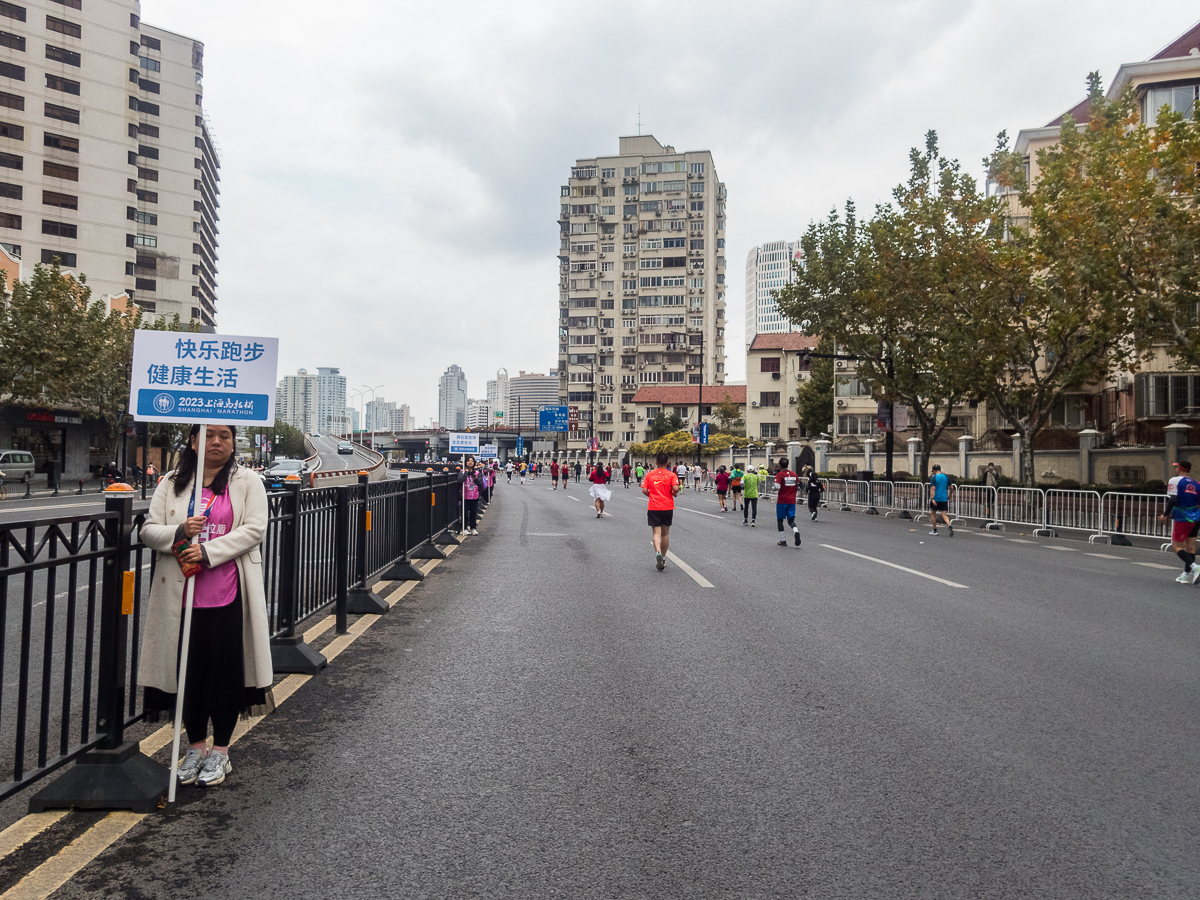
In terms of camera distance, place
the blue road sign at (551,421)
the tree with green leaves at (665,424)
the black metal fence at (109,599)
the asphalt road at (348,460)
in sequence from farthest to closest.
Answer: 1. the tree with green leaves at (665,424)
2. the blue road sign at (551,421)
3. the asphalt road at (348,460)
4. the black metal fence at (109,599)

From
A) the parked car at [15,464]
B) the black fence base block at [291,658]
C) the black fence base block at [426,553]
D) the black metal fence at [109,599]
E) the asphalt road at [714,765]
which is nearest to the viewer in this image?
the asphalt road at [714,765]

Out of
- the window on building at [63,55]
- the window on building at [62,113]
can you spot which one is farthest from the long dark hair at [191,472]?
the window on building at [63,55]

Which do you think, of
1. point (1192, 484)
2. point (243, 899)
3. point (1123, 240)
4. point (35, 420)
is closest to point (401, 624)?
point (243, 899)

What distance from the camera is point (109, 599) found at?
13.1ft

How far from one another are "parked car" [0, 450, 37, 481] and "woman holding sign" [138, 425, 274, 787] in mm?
40161

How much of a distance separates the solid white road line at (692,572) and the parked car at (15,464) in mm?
34687

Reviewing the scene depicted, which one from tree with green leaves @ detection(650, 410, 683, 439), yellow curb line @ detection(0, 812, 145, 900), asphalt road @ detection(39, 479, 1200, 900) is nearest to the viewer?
yellow curb line @ detection(0, 812, 145, 900)

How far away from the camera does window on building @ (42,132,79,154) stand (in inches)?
2205

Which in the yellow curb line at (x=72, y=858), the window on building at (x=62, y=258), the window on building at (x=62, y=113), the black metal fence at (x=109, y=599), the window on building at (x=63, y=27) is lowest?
the yellow curb line at (x=72, y=858)

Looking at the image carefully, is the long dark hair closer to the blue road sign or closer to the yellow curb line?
the yellow curb line

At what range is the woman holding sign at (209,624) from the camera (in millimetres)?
4086

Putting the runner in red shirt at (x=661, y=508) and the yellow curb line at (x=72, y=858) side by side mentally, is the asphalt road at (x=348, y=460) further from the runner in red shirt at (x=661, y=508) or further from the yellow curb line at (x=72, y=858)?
the yellow curb line at (x=72, y=858)

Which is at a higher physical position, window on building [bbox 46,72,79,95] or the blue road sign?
window on building [bbox 46,72,79,95]

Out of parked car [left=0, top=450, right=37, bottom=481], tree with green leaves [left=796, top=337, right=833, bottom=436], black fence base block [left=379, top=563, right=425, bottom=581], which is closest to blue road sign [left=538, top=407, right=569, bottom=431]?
tree with green leaves [left=796, top=337, right=833, bottom=436]
